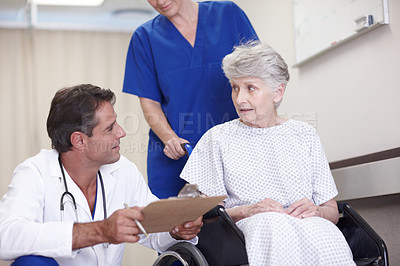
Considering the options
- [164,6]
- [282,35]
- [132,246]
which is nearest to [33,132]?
[132,246]

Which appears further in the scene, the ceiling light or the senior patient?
the ceiling light

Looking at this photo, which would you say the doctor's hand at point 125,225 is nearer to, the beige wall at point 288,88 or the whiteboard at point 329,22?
the beige wall at point 288,88

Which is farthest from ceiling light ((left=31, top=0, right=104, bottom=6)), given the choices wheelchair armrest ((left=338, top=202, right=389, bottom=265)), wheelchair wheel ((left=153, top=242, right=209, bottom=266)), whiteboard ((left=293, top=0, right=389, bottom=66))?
wheelchair armrest ((left=338, top=202, right=389, bottom=265))

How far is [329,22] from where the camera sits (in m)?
2.70

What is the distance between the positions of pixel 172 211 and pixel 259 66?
75 centimetres

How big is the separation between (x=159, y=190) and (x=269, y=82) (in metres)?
0.68

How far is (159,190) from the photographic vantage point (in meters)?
2.19

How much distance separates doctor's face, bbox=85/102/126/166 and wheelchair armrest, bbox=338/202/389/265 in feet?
2.65

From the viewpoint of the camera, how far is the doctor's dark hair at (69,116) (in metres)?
1.77

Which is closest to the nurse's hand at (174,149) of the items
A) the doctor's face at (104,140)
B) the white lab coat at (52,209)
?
the white lab coat at (52,209)

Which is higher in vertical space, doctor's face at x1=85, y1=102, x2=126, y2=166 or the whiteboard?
the whiteboard

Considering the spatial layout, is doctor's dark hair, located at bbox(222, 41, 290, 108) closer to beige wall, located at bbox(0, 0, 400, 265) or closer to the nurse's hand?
the nurse's hand

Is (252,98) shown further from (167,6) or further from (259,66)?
(167,6)

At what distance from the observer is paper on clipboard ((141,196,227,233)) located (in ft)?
4.23
